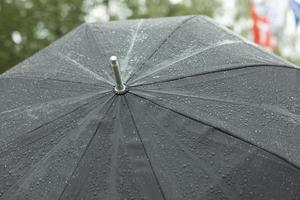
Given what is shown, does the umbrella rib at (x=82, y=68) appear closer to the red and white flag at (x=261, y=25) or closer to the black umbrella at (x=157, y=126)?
the black umbrella at (x=157, y=126)

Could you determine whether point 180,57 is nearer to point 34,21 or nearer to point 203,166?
point 203,166

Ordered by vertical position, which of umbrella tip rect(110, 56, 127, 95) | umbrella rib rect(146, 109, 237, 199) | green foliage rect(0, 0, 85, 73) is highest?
green foliage rect(0, 0, 85, 73)

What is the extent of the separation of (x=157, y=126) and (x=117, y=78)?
0.81 feet

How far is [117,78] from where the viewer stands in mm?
2174

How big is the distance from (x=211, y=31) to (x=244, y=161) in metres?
0.91

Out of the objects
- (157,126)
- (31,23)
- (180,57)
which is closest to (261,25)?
(180,57)

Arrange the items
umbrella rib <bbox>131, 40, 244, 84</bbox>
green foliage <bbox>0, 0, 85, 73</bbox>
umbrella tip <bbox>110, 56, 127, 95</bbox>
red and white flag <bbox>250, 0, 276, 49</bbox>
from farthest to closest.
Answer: green foliage <bbox>0, 0, 85, 73</bbox> < red and white flag <bbox>250, 0, 276, 49</bbox> < umbrella rib <bbox>131, 40, 244, 84</bbox> < umbrella tip <bbox>110, 56, 127, 95</bbox>

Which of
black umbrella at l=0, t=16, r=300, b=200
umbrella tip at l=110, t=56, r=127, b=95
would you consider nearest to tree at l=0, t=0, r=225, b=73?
black umbrella at l=0, t=16, r=300, b=200

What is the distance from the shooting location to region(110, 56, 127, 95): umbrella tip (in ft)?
7.06

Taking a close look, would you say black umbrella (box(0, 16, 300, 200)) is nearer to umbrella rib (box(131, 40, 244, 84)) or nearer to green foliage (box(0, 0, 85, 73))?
umbrella rib (box(131, 40, 244, 84))

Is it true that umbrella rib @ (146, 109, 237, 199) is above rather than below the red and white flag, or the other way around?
below

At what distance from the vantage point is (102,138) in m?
2.12

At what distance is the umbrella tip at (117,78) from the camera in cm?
215

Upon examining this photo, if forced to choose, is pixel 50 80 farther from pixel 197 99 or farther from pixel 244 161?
pixel 244 161
